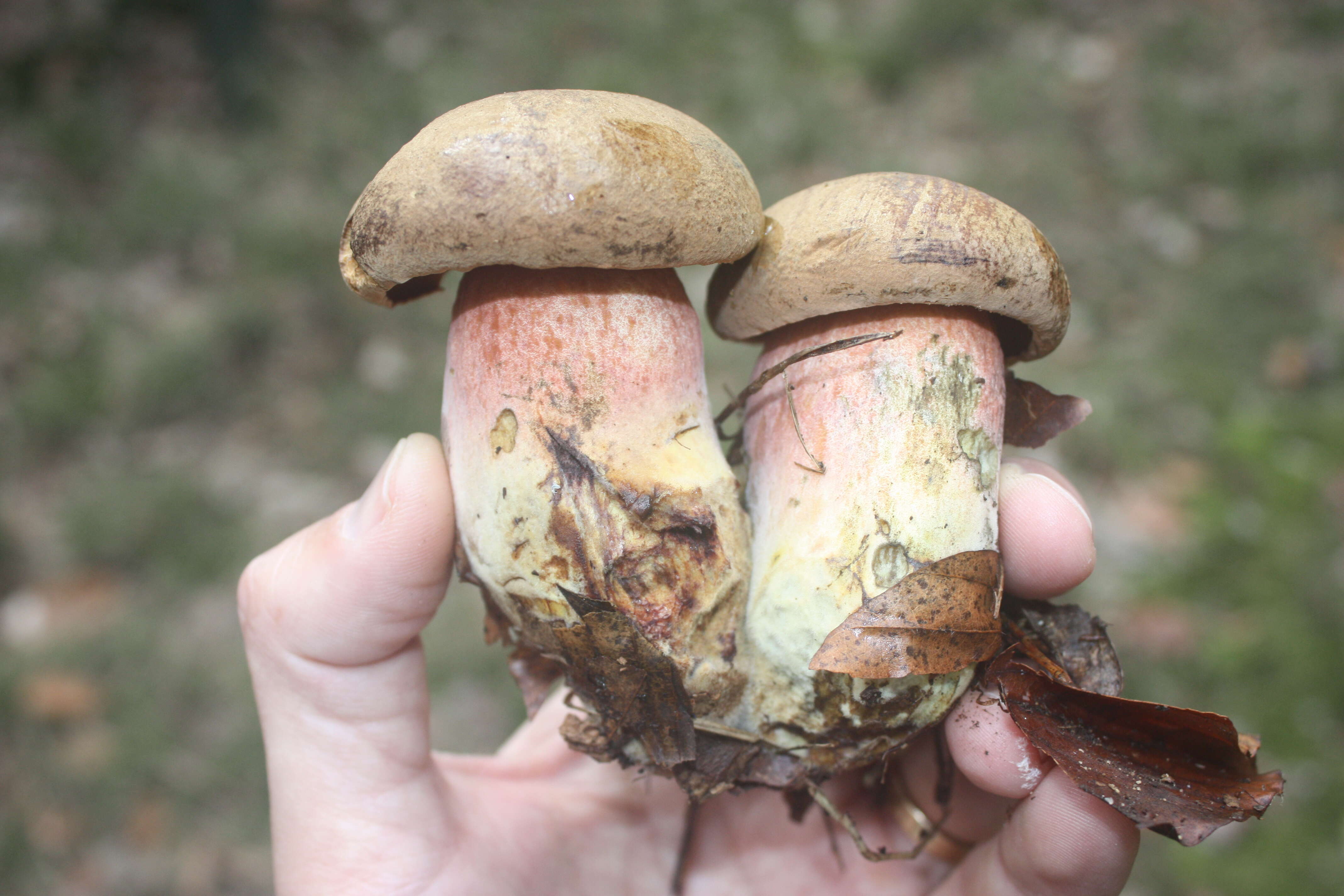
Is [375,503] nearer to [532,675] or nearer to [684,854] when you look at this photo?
[532,675]

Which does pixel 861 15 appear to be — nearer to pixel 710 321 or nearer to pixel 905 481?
pixel 710 321

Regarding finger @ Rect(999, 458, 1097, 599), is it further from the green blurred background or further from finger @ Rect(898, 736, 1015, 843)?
the green blurred background

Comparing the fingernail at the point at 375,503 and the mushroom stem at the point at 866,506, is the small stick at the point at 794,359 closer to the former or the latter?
the mushroom stem at the point at 866,506

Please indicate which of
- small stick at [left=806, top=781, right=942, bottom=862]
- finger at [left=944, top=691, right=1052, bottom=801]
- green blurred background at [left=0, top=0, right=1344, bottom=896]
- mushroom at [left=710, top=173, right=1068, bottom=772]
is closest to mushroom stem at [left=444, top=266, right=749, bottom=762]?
mushroom at [left=710, top=173, right=1068, bottom=772]

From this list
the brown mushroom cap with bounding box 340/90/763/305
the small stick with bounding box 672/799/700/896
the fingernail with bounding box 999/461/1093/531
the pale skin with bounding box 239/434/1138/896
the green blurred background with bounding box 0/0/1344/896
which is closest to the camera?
the brown mushroom cap with bounding box 340/90/763/305

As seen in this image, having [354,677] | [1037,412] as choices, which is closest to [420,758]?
[354,677]

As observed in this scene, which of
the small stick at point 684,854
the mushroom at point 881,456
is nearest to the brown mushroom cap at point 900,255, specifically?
the mushroom at point 881,456
